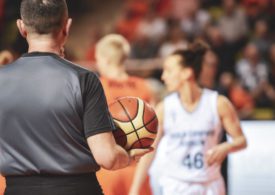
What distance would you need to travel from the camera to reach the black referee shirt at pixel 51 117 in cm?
290

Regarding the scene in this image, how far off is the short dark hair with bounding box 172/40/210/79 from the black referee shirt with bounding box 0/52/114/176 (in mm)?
2504

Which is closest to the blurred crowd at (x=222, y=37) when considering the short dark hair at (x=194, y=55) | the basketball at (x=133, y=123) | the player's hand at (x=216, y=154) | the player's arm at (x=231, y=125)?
the short dark hair at (x=194, y=55)

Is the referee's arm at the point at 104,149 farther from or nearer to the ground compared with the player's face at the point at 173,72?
farther from the ground

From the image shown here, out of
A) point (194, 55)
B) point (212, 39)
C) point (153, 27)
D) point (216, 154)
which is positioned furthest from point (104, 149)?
point (153, 27)

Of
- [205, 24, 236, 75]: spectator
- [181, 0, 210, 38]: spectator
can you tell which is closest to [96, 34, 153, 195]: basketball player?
[205, 24, 236, 75]: spectator

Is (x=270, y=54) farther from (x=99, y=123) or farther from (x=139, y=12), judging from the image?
(x=99, y=123)

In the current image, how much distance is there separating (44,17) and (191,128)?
8.72ft

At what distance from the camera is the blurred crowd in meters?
10.9

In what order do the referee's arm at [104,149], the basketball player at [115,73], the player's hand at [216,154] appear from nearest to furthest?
the referee's arm at [104,149] < the player's hand at [216,154] < the basketball player at [115,73]

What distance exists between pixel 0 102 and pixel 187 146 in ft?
8.58

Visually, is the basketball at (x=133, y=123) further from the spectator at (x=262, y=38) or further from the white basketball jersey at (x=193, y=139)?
the spectator at (x=262, y=38)

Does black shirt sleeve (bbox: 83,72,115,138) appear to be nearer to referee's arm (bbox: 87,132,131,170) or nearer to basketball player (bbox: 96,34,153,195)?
referee's arm (bbox: 87,132,131,170)

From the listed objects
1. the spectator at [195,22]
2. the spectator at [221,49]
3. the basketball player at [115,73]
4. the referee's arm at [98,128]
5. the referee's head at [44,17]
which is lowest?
the spectator at [221,49]

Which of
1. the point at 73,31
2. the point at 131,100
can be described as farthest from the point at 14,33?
the point at 131,100
